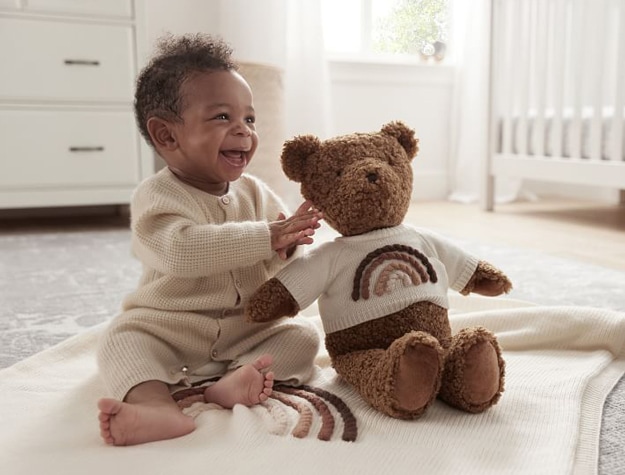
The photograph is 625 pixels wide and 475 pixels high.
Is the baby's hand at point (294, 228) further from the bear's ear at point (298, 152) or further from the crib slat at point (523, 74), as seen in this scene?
the crib slat at point (523, 74)

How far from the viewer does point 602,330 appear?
92 centimetres

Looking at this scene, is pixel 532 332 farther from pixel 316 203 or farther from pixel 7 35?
pixel 7 35

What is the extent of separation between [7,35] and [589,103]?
6.35ft

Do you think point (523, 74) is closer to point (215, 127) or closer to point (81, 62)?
point (81, 62)

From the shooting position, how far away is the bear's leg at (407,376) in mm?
656

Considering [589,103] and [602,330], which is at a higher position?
[589,103]

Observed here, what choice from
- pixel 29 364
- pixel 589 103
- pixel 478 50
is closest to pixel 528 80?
pixel 589 103

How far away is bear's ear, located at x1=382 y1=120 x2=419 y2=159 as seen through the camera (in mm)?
829

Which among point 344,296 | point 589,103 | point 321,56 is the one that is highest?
point 321,56

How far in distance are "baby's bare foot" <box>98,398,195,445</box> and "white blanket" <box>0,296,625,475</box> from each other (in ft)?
0.03

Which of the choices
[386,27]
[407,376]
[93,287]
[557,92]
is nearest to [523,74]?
[557,92]

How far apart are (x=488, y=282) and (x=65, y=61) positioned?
6.01 ft

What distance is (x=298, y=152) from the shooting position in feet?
2.66

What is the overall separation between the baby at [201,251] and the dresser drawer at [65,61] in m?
1.50
